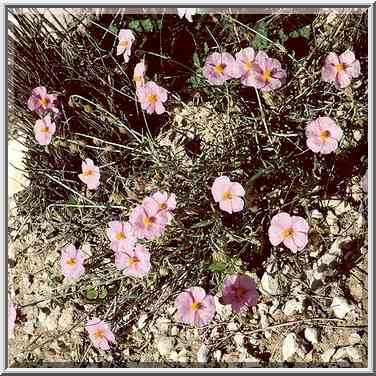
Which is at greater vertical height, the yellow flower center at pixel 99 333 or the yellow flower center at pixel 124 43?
the yellow flower center at pixel 124 43

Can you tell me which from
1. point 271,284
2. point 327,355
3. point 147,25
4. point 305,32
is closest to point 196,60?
point 147,25

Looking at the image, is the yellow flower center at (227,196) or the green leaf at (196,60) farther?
the green leaf at (196,60)

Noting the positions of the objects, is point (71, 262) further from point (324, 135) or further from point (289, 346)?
point (324, 135)

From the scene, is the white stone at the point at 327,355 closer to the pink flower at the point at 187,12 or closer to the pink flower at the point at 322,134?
the pink flower at the point at 322,134

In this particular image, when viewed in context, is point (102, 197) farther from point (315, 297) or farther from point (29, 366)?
point (315, 297)

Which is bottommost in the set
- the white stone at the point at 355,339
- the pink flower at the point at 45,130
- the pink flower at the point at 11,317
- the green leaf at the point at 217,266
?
the white stone at the point at 355,339

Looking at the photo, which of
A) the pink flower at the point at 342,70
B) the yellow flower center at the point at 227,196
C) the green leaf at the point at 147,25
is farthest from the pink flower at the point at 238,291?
the green leaf at the point at 147,25

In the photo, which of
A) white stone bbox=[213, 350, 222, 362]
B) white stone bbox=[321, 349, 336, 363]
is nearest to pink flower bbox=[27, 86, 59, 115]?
white stone bbox=[213, 350, 222, 362]

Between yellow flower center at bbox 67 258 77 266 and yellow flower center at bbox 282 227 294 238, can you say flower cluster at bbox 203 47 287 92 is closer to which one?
yellow flower center at bbox 282 227 294 238
